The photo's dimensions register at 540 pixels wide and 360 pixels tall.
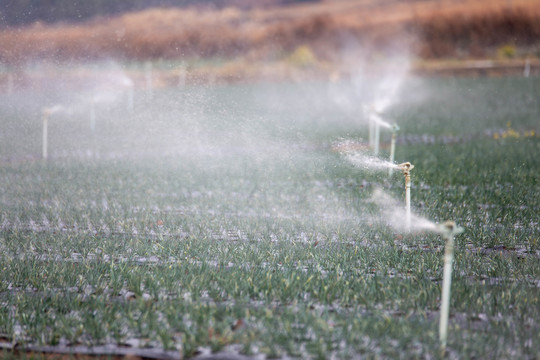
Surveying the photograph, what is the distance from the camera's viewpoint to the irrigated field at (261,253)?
4.06 meters

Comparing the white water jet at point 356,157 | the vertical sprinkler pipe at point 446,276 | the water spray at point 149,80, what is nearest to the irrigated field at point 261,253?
the vertical sprinkler pipe at point 446,276

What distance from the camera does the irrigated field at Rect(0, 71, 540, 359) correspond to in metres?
4.06

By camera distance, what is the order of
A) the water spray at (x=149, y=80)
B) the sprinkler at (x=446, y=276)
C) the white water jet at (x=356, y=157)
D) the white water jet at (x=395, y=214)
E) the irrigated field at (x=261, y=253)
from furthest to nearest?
the water spray at (x=149, y=80)
the white water jet at (x=356, y=157)
the white water jet at (x=395, y=214)
the irrigated field at (x=261, y=253)
the sprinkler at (x=446, y=276)

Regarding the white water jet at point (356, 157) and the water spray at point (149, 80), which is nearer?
the white water jet at point (356, 157)

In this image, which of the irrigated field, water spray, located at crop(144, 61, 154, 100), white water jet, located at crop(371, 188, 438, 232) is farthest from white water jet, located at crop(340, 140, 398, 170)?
water spray, located at crop(144, 61, 154, 100)

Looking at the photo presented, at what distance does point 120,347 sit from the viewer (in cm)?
399

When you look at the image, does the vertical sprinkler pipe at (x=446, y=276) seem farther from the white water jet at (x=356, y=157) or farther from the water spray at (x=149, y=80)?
the water spray at (x=149, y=80)

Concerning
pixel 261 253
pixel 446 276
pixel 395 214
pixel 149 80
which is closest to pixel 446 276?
pixel 446 276

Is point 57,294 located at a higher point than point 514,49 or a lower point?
lower

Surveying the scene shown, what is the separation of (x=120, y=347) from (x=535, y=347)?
2.61 m

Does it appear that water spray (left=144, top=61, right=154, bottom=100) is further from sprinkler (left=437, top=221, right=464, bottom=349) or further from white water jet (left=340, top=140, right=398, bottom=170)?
sprinkler (left=437, top=221, right=464, bottom=349)

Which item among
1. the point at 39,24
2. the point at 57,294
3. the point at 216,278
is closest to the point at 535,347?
the point at 216,278

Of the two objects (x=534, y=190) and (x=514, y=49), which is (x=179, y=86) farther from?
(x=514, y=49)

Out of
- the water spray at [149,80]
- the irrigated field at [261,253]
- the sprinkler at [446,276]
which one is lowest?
the irrigated field at [261,253]
